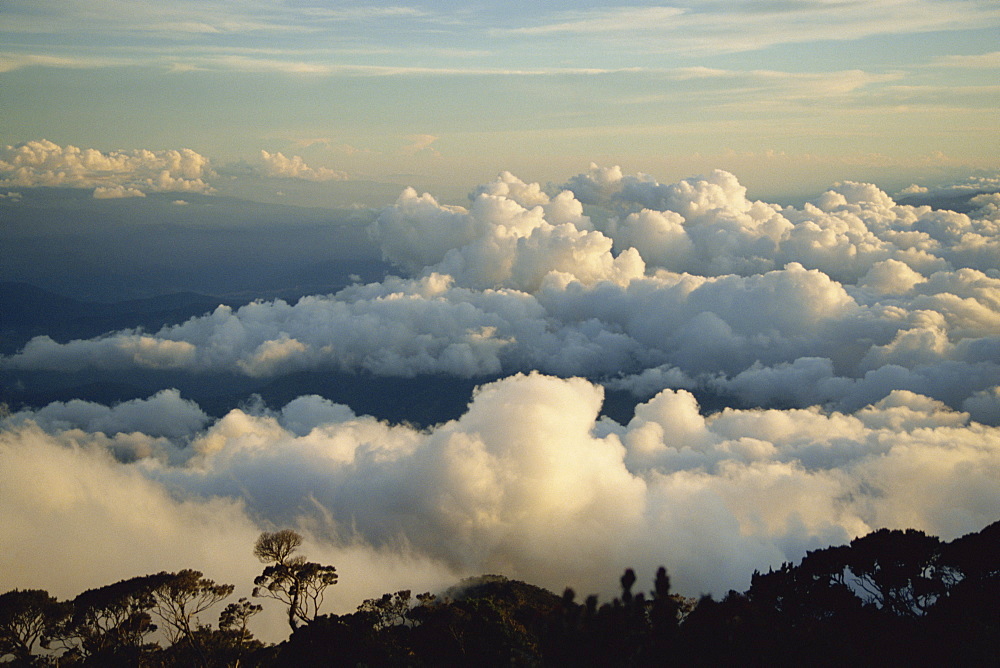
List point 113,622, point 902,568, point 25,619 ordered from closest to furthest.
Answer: point 25,619
point 113,622
point 902,568

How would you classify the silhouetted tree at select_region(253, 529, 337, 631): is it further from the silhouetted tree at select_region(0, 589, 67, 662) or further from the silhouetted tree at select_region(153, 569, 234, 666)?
the silhouetted tree at select_region(0, 589, 67, 662)

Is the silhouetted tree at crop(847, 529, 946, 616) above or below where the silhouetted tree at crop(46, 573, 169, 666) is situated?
below

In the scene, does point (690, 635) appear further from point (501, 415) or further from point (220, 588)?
point (501, 415)

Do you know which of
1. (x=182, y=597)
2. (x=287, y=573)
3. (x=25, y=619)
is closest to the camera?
(x=25, y=619)

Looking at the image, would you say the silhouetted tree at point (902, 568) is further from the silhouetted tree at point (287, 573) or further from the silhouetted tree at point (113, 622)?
the silhouetted tree at point (113, 622)

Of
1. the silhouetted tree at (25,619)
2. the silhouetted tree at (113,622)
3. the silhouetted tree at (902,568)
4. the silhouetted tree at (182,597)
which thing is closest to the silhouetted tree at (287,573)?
the silhouetted tree at (182,597)

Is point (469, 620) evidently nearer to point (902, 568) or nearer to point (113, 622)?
point (113, 622)

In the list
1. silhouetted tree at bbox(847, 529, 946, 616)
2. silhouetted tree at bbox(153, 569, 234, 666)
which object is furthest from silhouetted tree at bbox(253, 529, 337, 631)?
silhouetted tree at bbox(847, 529, 946, 616)

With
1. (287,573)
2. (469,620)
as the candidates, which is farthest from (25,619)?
(469,620)

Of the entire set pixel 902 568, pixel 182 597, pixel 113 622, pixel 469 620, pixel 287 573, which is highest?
pixel 287 573

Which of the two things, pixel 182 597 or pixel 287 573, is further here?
pixel 287 573

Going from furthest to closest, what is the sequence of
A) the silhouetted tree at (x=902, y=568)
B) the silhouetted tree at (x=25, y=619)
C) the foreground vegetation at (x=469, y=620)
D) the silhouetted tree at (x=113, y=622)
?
the silhouetted tree at (x=902, y=568) → the silhouetted tree at (x=113, y=622) → the silhouetted tree at (x=25, y=619) → the foreground vegetation at (x=469, y=620)

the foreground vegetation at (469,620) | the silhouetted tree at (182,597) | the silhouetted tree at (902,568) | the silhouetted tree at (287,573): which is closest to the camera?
the foreground vegetation at (469,620)
